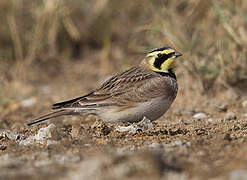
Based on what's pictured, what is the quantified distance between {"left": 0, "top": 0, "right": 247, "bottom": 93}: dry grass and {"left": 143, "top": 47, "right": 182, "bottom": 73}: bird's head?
5.15 feet

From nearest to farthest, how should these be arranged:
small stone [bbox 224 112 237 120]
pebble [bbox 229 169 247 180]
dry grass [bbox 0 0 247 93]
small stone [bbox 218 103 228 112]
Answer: pebble [bbox 229 169 247 180] < small stone [bbox 224 112 237 120] < small stone [bbox 218 103 228 112] < dry grass [bbox 0 0 247 93]

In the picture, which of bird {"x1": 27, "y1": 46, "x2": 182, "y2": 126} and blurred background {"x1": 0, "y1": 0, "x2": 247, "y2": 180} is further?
bird {"x1": 27, "y1": 46, "x2": 182, "y2": 126}

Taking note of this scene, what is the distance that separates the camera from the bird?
4.91 meters

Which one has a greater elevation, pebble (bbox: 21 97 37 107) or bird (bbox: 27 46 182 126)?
pebble (bbox: 21 97 37 107)

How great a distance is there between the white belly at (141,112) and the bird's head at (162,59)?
1.94ft

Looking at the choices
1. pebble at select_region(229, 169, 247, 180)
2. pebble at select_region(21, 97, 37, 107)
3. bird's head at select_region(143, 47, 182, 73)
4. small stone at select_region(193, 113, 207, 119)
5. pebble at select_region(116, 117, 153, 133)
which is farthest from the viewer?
pebble at select_region(21, 97, 37, 107)

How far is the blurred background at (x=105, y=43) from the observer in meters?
7.07

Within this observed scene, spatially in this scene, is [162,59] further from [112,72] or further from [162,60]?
[112,72]

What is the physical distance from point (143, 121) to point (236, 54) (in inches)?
114

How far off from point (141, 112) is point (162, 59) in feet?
2.88

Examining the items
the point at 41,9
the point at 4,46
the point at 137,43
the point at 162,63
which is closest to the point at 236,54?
the point at 162,63

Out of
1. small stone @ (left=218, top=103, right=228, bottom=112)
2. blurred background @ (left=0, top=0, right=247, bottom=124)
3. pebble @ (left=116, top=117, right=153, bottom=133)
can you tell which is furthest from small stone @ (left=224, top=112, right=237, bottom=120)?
pebble @ (left=116, top=117, right=153, bottom=133)

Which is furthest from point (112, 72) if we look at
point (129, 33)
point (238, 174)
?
point (238, 174)

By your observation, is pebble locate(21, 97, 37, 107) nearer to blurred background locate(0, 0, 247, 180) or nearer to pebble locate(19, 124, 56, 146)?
blurred background locate(0, 0, 247, 180)
